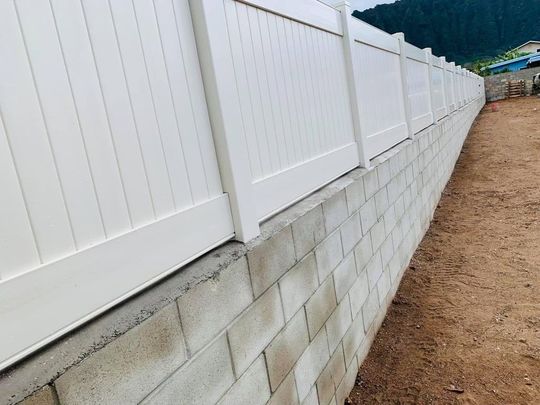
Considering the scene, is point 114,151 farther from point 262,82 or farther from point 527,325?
point 527,325

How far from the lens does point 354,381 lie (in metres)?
3.14

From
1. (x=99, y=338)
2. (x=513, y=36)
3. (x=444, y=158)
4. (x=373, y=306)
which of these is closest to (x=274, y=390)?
(x=99, y=338)

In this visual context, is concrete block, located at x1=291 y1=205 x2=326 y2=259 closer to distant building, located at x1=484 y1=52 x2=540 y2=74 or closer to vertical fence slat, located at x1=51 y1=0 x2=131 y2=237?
vertical fence slat, located at x1=51 y1=0 x2=131 y2=237

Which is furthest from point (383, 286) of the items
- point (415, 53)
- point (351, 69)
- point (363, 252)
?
point (415, 53)

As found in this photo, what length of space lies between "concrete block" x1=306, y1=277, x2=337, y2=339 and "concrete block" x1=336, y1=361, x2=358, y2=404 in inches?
21.4

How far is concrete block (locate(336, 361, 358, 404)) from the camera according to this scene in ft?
9.36

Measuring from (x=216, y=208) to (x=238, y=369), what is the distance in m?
0.70

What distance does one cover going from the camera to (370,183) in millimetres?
3789

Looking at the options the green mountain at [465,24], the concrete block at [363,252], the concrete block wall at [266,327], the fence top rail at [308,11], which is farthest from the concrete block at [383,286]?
the green mountain at [465,24]

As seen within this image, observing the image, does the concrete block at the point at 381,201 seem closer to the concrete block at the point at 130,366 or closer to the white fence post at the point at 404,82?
the white fence post at the point at 404,82

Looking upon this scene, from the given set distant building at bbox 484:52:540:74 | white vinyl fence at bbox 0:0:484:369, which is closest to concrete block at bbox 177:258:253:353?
white vinyl fence at bbox 0:0:484:369

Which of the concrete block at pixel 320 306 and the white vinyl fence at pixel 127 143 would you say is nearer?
the white vinyl fence at pixel 127 143

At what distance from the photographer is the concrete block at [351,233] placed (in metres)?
3.11

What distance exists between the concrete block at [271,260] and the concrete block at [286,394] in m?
0.52
